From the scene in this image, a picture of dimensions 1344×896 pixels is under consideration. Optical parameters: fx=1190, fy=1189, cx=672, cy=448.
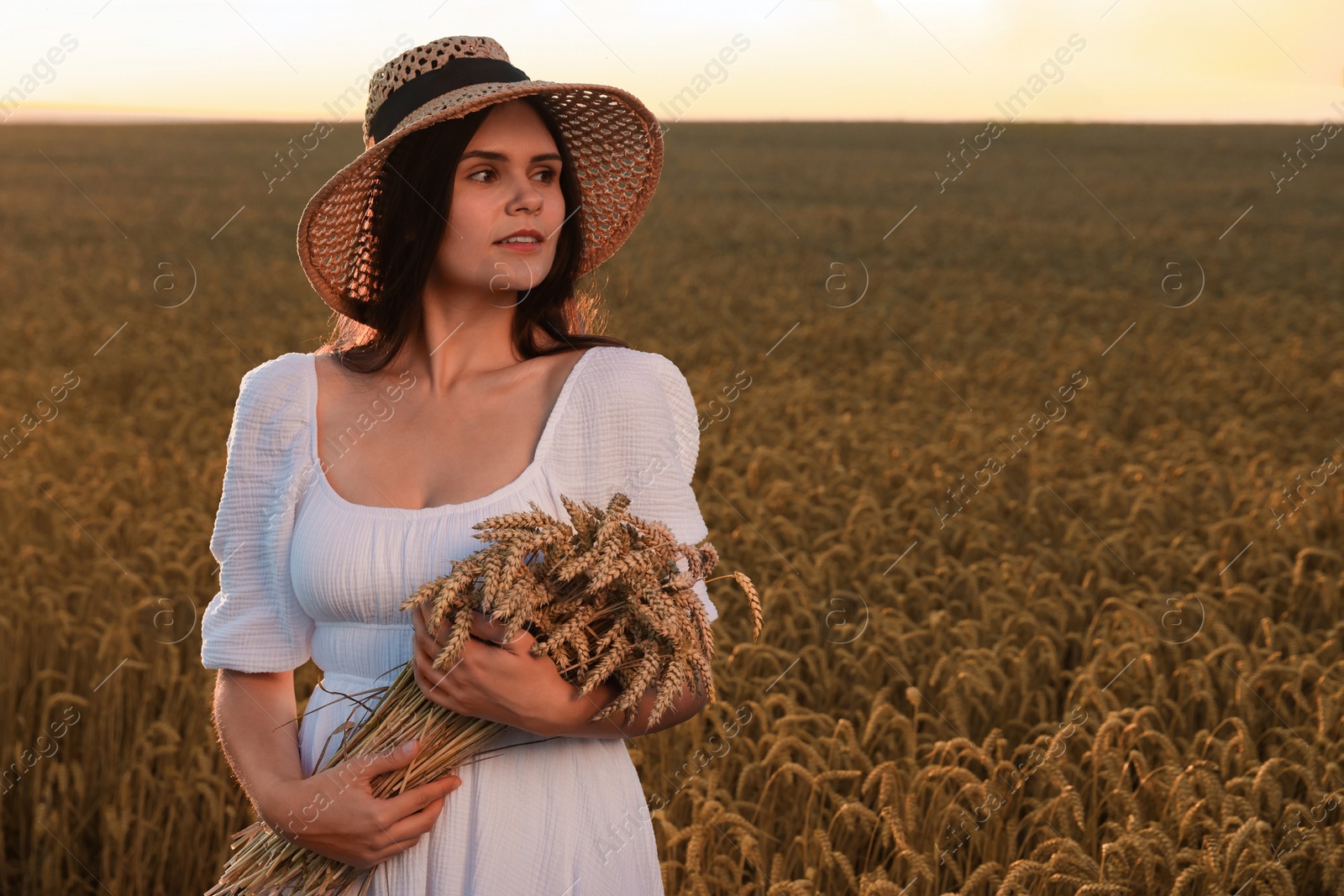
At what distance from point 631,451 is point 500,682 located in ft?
1.32

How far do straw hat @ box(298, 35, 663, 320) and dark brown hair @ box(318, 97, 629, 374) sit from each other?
1.2 inches

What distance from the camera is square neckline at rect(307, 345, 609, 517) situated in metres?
1.67

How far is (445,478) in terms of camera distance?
68.4 inches

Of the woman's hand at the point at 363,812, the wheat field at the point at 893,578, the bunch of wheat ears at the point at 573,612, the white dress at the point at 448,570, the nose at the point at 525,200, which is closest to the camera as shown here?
the bunch of wheat ears at the point at 573,612

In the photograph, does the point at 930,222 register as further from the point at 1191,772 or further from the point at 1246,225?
the point at 1191,772

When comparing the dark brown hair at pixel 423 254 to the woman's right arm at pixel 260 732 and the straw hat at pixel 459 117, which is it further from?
the woman's right arm at pixel 260 732

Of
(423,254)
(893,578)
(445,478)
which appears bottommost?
(893,578)

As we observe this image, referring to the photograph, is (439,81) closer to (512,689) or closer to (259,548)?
(259,548)

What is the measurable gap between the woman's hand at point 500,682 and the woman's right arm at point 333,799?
113 millimetres

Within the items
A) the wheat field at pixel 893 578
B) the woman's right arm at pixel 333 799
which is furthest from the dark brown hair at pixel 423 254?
the wheat field at pixel 893 578

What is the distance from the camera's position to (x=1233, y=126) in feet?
166

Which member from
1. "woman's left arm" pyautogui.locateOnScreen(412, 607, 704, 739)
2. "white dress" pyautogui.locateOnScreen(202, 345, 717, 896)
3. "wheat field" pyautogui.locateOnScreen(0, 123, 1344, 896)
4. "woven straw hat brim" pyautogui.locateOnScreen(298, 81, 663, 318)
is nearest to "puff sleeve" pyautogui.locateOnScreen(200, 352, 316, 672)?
"white dress" pyautogui.locateOnScreen(202, 345, 717, 896)

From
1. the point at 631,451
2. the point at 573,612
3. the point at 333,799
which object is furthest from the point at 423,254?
the point at 333,799

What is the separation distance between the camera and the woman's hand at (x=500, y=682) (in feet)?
4.84
